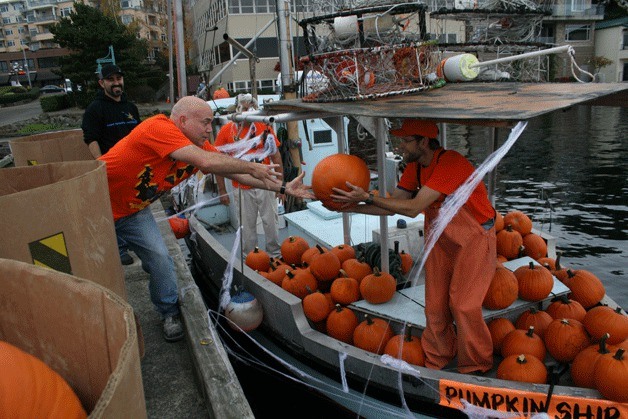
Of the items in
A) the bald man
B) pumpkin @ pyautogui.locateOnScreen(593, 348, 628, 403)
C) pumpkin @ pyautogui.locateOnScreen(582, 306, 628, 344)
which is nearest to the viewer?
pumpkin @ pyautogui.locateOnScreen(593, 348, 628, 403)

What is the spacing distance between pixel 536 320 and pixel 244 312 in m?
2.92

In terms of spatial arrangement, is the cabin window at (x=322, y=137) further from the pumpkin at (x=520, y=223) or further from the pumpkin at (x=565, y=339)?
the pumpkin at (x=565, y=339)

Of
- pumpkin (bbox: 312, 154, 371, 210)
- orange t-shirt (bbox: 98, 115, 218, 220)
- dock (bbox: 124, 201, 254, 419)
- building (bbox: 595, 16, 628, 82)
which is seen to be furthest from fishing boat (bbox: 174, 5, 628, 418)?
building (bbox: 595, 16, 628, 82)

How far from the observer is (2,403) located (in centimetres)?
124

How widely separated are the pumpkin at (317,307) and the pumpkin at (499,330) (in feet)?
5.03

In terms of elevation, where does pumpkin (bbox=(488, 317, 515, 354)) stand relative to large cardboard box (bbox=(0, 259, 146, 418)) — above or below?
below

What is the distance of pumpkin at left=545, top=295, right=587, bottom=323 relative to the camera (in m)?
4.25

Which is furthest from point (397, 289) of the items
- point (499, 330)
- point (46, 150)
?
point (46, 150)

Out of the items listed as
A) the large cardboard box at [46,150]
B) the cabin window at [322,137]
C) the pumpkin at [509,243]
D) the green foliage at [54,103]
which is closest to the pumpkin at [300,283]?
the pumpkin at [509,243]

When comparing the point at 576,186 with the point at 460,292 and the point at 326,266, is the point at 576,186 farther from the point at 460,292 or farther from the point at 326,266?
the point at 460,292

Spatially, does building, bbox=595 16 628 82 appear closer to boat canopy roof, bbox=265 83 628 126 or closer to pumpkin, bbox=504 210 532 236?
pumpkin, bbox=504 210 532 236

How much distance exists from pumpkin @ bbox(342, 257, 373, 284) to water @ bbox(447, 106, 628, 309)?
1843 mm

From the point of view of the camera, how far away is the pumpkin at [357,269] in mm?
5035

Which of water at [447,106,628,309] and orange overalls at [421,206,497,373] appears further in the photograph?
water at [447,106,628,309]
